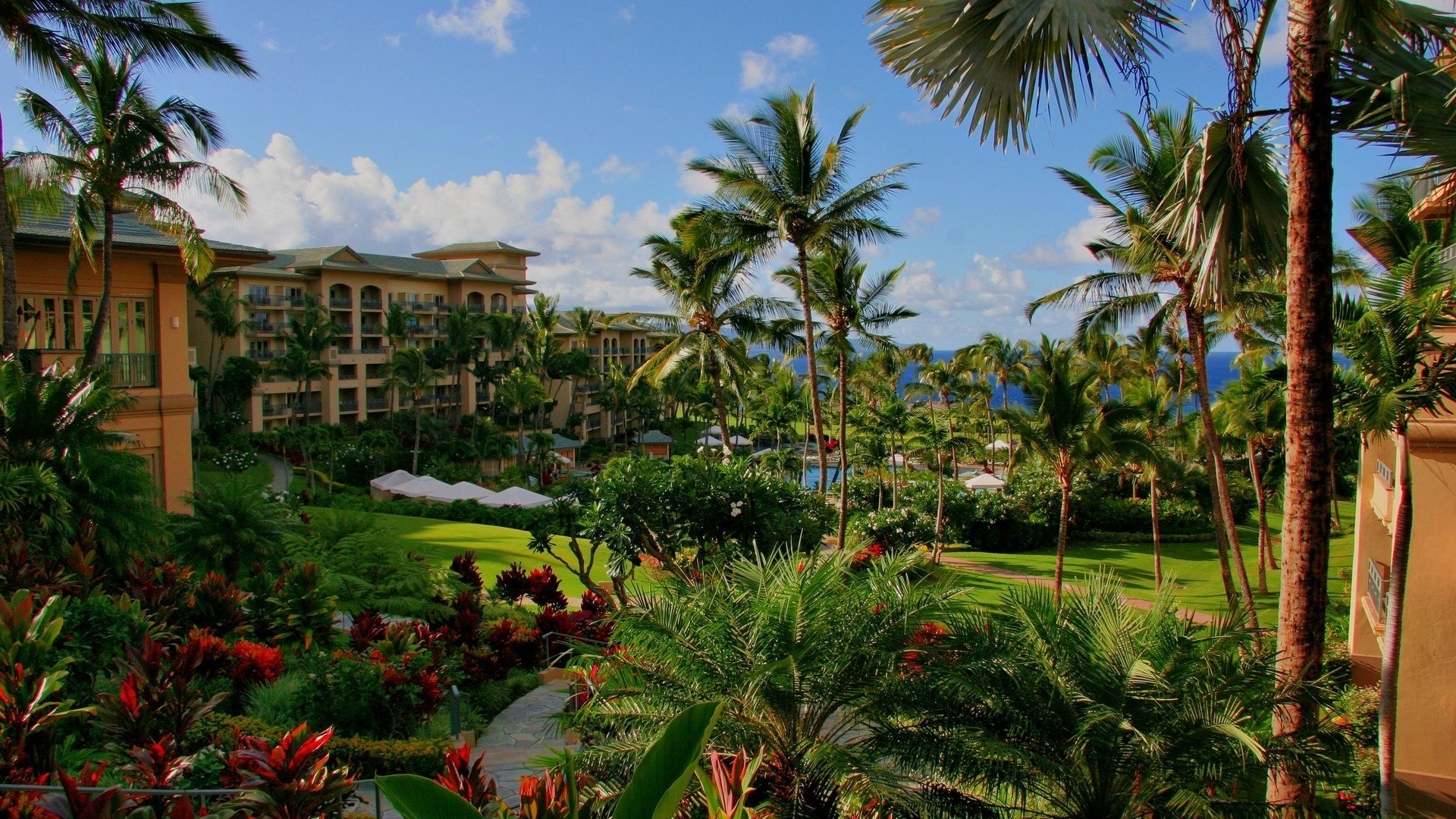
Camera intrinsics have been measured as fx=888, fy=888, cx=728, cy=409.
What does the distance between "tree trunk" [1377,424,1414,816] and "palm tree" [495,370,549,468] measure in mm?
43953

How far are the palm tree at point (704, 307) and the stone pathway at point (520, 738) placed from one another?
42.1 feet

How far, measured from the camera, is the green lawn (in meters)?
24.6

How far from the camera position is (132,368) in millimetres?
19281

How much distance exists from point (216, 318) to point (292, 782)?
47946mm

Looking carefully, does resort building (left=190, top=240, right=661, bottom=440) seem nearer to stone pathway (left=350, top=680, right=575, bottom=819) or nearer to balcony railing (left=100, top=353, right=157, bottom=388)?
balcony railing (left=100, top=353, right=157, bottom=388)

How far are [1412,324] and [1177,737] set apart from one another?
493 centimetres

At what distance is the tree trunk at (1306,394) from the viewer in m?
5.73

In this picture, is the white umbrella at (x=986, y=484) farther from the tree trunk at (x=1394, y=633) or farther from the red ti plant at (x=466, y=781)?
the red ti plant at (x=466, y=781)

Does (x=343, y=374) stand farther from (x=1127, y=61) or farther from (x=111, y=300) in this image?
(x=1127, y=61)

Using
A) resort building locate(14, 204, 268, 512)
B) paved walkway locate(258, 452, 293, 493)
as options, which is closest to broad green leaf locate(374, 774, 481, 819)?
resort building locate(14, 204, 268, 512)

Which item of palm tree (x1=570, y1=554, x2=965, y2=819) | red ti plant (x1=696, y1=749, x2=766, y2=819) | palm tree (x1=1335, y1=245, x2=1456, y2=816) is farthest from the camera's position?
palm tree (x1=1335, y1=245, x2=1456, y2=816)

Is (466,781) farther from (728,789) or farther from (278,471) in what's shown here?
(278,471)

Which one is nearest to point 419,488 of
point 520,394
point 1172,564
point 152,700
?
point 520,394

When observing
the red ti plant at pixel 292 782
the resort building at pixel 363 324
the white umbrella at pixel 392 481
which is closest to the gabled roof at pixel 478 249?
the resort building at pixel 363 324
